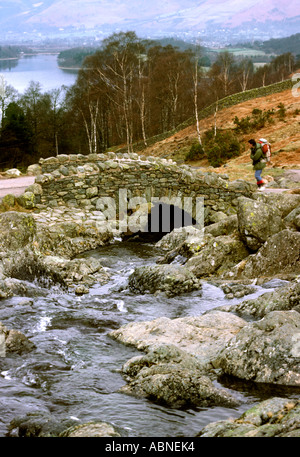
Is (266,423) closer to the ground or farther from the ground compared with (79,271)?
farther from the ground

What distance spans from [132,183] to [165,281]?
30.0 ft

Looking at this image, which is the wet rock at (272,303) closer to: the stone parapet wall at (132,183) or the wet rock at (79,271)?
the wet rock at (79,271)

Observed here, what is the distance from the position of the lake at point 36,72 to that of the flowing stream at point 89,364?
4318 inches

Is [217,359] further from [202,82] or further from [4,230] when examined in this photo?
[202,82]

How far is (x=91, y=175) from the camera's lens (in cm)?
1939

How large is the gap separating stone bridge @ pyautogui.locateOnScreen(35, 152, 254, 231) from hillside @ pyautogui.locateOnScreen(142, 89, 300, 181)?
16.1 ft

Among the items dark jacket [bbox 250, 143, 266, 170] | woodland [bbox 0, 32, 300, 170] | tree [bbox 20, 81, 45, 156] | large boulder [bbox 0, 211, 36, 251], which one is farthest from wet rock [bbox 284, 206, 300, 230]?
tree [bbox 20, 81, 45, 156]

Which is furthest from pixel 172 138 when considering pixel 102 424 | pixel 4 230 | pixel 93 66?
pixel 102 424

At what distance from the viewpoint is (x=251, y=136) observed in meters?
41.9

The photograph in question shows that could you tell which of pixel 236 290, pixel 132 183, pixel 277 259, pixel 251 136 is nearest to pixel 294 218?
pixel 277 259

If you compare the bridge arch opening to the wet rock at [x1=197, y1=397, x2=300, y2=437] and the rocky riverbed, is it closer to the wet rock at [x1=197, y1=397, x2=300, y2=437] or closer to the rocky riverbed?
the rocky riverbed

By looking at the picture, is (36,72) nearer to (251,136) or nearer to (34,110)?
(34,110)

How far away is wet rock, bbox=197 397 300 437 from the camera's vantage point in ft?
13.9
